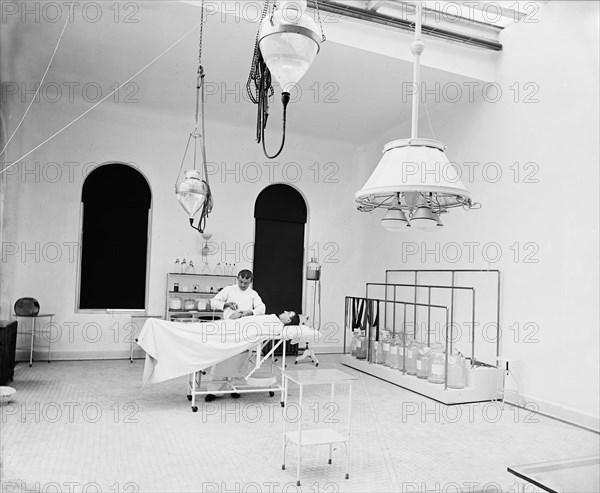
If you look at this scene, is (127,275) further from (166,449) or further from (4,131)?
(166,449)

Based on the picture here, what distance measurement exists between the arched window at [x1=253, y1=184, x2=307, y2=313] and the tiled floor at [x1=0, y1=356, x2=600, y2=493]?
2930mm

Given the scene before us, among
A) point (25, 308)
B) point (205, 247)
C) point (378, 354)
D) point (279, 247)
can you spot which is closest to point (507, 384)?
point (378, 354)

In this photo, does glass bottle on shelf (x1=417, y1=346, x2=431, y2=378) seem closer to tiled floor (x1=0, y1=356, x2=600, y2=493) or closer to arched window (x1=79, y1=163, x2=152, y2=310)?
tiled floor (x1=0, y1=356, x2=600, y2=493)

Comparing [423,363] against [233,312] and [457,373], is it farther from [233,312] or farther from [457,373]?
[233,312]

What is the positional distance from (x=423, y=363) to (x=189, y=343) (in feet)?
9.04

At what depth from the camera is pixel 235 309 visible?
5.91 m

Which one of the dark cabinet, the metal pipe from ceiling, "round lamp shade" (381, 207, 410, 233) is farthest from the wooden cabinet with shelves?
"round lamp shade" (381, 207, 410, 233)

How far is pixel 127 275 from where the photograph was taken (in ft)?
25.3

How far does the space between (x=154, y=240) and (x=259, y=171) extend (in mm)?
1989

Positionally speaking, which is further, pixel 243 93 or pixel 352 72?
pixel 243 93

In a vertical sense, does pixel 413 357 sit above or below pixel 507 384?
above

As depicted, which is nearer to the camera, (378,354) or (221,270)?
(378,354)

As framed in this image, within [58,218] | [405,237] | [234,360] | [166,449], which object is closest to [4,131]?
[58,218]

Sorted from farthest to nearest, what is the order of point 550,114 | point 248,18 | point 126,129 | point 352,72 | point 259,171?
point 259,171 < point 126,129 < point 352,72 < point 550,114 < point 248,18
